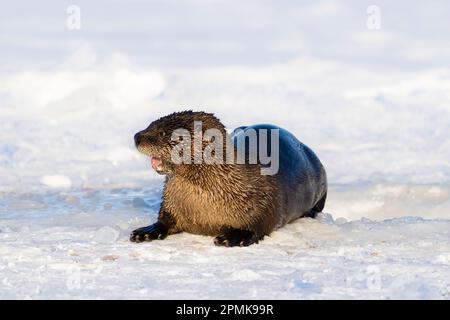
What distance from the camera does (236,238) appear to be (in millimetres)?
5371

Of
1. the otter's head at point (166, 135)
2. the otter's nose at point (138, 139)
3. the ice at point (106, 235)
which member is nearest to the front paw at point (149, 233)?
the ice at point (106, 235)

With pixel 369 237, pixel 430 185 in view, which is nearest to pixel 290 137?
pixel 369 237

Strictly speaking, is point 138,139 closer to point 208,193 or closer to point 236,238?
point 208,193

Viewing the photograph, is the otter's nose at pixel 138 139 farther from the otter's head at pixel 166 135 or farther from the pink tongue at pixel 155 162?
the pink tongue at pixel 155 162

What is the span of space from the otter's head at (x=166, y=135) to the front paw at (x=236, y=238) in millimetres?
537

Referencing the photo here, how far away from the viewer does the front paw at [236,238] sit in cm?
530

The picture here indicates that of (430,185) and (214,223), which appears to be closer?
(214,223)

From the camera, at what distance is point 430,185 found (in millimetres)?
11141

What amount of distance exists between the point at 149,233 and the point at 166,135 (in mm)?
643

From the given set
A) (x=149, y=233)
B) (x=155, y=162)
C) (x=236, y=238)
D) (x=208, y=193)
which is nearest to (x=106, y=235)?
(x=149, y=233)

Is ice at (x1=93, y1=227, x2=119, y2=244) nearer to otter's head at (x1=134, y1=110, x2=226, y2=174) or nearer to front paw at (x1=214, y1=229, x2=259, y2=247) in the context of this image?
otter's head at (x1=134, y1=110, x2=226, y2=174)

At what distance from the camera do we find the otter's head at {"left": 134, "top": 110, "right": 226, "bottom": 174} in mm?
5453
